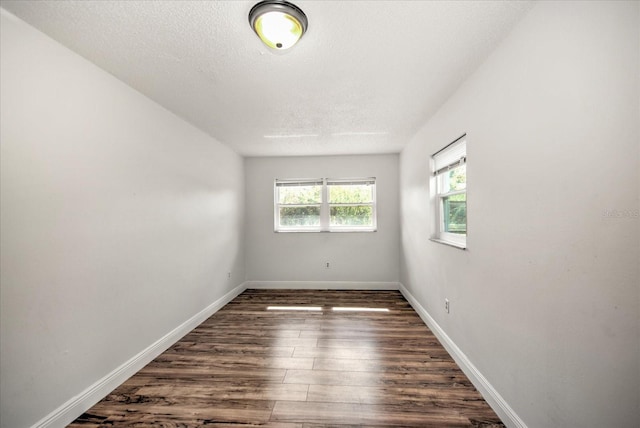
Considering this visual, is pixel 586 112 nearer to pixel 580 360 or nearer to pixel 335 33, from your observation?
pixel 580 360

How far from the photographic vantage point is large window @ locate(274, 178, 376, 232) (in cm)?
482

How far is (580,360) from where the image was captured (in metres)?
1.16

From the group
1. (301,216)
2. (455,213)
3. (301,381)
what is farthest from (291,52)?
(301,216)

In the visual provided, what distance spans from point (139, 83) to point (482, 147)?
2725mm

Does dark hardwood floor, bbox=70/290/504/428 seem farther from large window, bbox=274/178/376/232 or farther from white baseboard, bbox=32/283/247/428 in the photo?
large window, bbox=274/178/376/232

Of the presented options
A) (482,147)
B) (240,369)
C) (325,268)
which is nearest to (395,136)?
(482,147)

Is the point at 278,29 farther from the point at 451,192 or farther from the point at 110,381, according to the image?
the point at 110,381

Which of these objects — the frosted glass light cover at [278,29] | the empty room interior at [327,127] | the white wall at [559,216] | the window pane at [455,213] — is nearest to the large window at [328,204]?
the empty room interior at [327,127]

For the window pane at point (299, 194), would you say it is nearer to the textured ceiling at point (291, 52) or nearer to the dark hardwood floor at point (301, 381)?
the textured ceiling at point (291, 52)

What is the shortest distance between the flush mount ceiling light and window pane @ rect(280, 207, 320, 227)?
3478 millimetres

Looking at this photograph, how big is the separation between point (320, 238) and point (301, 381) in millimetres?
2865

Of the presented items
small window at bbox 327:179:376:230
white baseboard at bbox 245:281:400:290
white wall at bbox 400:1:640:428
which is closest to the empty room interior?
white wall at bbox 400:1:640:428

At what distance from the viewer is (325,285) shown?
187 inches

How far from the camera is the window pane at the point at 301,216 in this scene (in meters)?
4.91
